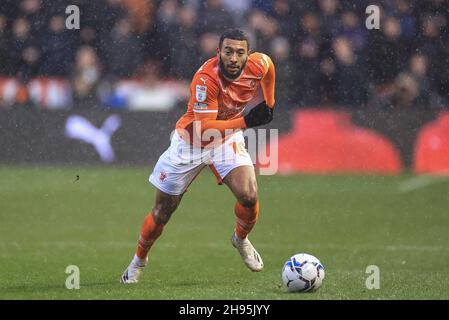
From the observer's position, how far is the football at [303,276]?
6.83 meters

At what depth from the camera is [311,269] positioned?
6.85 meters

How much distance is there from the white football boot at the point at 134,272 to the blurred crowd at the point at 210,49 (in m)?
8.02

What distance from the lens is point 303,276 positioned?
683cm

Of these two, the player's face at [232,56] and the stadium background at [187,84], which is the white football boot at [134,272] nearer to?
the player's face at [232,56]

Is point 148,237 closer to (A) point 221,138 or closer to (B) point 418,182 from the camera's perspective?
(A) point 221,138

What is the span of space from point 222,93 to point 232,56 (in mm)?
313

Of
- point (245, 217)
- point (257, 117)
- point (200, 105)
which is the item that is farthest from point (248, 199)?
point (200, 105)

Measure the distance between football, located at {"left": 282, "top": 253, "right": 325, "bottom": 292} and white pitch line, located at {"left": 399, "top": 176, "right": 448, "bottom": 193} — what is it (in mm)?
7053

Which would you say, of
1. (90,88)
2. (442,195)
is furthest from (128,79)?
(442,195)

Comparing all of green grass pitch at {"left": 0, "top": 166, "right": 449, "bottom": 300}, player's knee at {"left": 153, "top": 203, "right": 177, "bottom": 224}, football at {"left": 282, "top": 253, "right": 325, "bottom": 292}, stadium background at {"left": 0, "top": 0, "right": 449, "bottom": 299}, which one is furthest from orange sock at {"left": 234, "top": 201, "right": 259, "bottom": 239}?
stadium background at {"left": 0, "top": 0, "right": 449, "bottom": 299}

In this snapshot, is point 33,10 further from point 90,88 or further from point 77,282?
point 77,282

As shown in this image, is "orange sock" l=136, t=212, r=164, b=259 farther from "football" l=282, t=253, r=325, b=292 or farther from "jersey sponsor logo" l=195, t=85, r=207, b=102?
"football" l=282, t=253, r=325, b=292

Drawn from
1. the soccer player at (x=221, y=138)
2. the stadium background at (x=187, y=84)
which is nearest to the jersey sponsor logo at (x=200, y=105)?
the soccer player at (x=221, y=138)

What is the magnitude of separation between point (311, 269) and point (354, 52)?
9.11 metres
